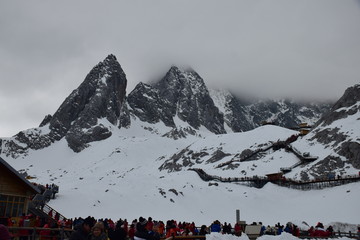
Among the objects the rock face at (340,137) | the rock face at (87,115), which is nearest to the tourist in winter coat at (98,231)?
the rock face at (340,137)

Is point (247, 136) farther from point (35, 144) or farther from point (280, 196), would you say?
point (35, 144)

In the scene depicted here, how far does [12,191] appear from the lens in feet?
70.7

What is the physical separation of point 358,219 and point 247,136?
58.8 meters

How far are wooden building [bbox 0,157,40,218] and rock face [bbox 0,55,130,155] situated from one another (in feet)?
388

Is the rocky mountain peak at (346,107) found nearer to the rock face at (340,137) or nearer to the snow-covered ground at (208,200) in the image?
the rock face at (340,137)

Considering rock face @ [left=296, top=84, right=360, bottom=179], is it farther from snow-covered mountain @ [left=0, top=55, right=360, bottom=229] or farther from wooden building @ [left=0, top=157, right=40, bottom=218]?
wooden building @ [left=0, top=157, right=40, bottom=218]

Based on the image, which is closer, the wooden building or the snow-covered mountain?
the wooden building

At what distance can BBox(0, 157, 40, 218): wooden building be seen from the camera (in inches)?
821

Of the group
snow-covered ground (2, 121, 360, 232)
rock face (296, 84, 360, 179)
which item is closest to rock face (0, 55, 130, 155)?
snow-covered ground (2, 121, 360, 232)

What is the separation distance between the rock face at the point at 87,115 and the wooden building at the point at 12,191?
118351 millimetres

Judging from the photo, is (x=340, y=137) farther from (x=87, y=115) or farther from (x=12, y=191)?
(x=87, y=115)

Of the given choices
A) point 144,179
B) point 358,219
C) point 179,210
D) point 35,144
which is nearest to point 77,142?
point 35,144

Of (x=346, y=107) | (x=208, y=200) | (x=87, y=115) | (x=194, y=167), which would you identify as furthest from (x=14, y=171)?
(x=87, y=115)

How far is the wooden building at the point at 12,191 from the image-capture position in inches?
821
